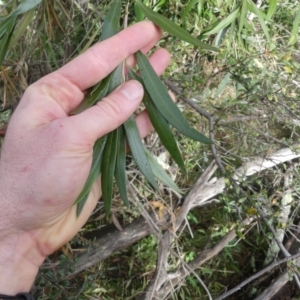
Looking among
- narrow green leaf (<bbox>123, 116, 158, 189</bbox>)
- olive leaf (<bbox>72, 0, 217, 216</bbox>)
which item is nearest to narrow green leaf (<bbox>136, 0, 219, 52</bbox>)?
olive leaf (<bbox>72, 0, 217, 216</bbox>)

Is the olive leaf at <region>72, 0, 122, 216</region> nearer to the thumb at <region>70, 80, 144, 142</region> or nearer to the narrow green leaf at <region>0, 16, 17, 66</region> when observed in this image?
the thumb at <region>70, 80, 144, 142</region>

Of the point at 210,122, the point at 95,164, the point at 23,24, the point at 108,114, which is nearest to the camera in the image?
the point at 108,114

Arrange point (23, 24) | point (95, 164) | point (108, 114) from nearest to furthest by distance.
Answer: point (108, 114), point (95, 164), point (23, 24)

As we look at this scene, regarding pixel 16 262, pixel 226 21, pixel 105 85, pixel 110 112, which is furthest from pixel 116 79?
pixel 16 262

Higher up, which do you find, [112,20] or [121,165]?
[112,20]

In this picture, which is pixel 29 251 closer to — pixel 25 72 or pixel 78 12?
pixel 25 72

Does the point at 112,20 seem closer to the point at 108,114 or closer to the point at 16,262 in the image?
the point at 108,114
